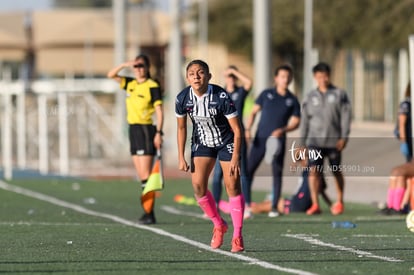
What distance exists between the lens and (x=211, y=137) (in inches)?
566

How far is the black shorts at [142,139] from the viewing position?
733 inches

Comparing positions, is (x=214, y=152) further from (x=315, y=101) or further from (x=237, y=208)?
(x=315, y=101)

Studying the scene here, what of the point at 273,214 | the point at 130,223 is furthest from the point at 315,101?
the point at 130,223

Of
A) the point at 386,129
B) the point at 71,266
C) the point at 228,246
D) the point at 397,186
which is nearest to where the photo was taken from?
the point at 71,266

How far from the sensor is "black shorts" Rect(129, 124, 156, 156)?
18.6m

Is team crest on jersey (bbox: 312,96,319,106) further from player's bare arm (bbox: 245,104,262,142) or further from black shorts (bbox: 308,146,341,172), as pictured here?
player's bare arm (bbox: 245,104,262,142)

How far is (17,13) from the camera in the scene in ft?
273

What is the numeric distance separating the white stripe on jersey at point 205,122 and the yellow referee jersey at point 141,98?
414 centimetres

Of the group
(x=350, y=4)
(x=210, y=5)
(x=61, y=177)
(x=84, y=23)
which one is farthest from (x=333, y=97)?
(x=210, y=5)

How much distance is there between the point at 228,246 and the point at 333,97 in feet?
21.8

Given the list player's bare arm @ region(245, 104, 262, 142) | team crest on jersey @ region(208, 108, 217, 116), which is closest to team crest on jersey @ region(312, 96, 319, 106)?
player's bare arm @ region(245, 104, 262, 142)

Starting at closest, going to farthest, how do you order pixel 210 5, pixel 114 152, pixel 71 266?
pixel 71 266, pixel 114 152, pixel 210 5

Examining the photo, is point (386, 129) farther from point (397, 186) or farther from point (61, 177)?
point (397, 186)

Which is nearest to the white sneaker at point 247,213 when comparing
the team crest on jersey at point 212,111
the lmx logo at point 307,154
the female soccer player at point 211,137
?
the lmx logo at point 307,154
